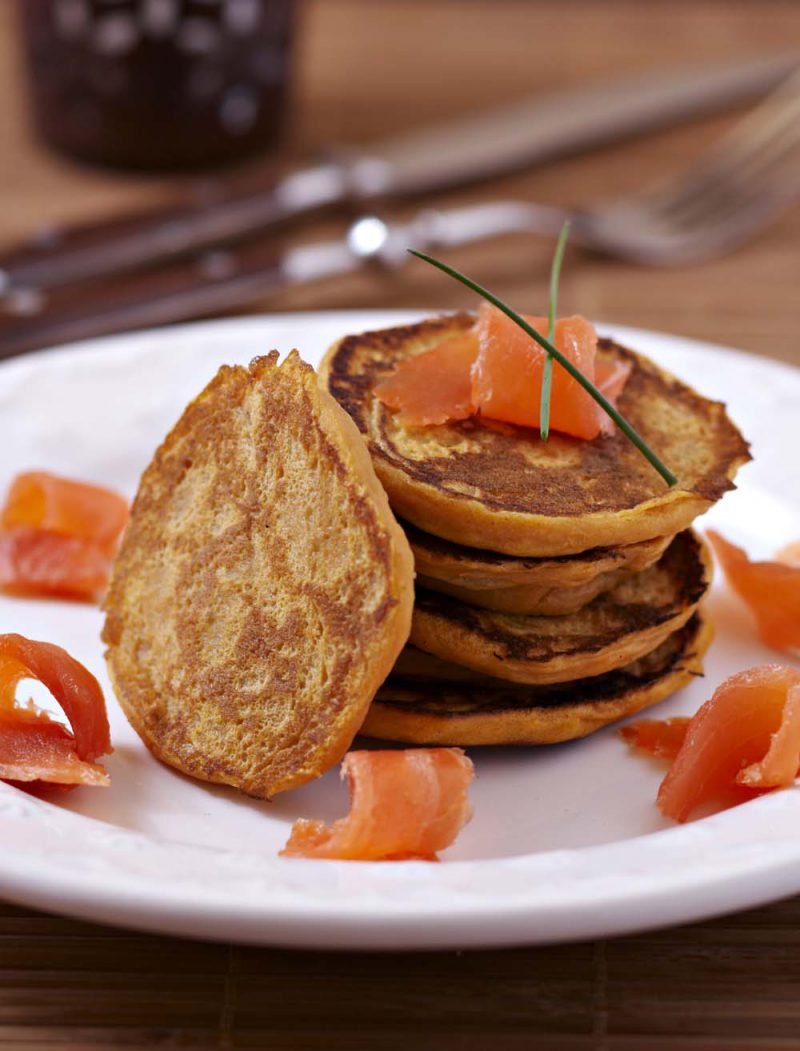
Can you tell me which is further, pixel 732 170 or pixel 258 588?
pixel 732 170

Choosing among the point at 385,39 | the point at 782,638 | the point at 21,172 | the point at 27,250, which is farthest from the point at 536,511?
the point at 385,39

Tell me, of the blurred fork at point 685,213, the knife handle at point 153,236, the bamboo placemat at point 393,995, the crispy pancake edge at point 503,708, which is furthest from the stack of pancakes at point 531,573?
the blurred fork at point 685,213

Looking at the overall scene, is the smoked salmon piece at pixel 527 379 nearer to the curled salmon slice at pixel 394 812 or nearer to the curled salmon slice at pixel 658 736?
the curled salmon slice at pixel 658 736

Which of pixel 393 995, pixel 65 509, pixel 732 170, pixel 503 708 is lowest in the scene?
pixel 393 995

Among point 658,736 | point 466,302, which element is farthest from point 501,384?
point 466,302

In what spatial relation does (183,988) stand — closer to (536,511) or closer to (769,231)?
(536,511)

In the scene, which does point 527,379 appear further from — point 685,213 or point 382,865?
point 685,213
